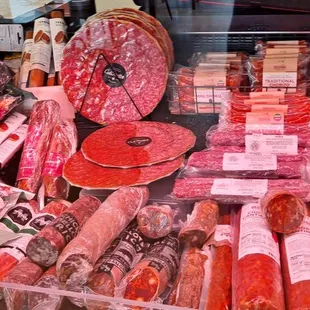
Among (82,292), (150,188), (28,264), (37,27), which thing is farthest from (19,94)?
(82,292)

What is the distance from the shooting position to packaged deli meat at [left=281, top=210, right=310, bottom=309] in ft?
3.66

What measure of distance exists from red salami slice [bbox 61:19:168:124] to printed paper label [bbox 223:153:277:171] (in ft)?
1.42

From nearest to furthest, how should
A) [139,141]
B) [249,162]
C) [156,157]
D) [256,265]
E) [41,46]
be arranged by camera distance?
[256,265], [249,162], [156,157], [139,141], [41,46]

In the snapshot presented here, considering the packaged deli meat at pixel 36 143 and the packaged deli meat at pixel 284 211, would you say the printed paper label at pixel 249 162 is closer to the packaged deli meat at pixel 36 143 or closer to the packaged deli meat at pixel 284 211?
the packaged deli meat at pixel 284 211

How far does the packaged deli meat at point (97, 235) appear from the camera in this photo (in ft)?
4.11

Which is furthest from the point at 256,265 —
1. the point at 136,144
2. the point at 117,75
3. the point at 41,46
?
the point at 41,46

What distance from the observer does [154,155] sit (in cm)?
170

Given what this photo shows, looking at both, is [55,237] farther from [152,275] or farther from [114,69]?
[114,69]

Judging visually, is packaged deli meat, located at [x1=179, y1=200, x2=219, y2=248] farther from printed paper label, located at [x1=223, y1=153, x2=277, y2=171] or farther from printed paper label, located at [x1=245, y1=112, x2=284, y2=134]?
printed paper label, located at [x1=245, y1=112, x2=284, y2=134]

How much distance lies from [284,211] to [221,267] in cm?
19

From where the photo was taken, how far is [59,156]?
1.77 metres

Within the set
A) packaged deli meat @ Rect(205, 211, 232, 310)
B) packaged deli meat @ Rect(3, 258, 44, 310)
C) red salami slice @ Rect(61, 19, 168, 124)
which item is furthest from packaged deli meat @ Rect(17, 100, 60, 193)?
packaged deli meat @ Rect(205, 211, 232, 310)

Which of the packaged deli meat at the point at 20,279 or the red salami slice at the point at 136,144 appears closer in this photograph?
the packaged deli meat at the point at 20,279

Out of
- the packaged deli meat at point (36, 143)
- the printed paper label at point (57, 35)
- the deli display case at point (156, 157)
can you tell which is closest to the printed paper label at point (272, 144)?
the deli display case at point (156, 157)
